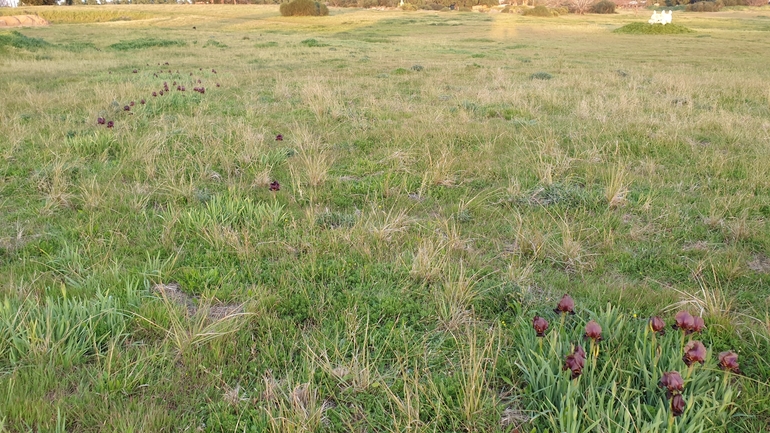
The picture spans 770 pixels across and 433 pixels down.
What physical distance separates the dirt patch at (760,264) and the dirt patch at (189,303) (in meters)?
4.10

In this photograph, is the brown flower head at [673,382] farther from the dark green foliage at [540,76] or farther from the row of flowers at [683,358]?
the dark green foliage at [540,76]

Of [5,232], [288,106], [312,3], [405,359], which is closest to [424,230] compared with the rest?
[405,359]

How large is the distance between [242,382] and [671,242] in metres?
3.92

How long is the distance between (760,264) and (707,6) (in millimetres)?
107857

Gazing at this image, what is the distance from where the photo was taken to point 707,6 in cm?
8638

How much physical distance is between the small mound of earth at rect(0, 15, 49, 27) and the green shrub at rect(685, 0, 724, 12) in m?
104

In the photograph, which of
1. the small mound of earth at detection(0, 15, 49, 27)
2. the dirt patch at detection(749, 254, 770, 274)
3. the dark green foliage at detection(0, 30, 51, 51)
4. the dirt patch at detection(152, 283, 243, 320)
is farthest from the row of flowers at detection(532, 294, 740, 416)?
the small mound of earth at detection(0, 15, 49, 27)

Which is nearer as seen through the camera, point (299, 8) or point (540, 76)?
point (540, 76)

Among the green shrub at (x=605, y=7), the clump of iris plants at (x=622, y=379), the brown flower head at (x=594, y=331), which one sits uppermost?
the green shrub at (x=605, y=7)

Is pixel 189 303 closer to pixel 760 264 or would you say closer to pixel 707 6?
pixel 760 264

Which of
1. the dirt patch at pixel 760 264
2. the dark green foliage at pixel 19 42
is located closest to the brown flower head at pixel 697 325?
the dirt patch at pixel 760 264

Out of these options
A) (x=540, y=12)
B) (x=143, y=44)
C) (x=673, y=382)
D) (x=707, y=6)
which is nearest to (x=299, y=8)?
(x=540, y=12)

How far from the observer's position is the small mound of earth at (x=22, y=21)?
44.7 m

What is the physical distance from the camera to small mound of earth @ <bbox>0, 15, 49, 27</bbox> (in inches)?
1761
